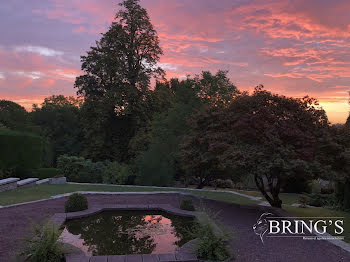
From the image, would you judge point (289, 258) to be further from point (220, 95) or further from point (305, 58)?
point (220, 95)

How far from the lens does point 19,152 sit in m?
20.7

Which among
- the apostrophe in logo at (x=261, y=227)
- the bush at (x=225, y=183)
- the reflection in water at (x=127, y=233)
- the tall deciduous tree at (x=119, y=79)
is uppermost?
the tall deciduous tree at (x=119, y=79)

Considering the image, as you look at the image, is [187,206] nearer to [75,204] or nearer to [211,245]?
[75,204]

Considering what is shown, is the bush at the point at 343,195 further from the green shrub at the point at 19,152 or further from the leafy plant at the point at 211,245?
the green shrub at the point at 19,152

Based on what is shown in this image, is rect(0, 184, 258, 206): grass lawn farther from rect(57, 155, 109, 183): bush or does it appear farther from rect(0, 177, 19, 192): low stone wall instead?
rect(57, 155, 109, 183): bush

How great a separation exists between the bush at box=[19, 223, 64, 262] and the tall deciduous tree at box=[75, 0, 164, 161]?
2673 cm

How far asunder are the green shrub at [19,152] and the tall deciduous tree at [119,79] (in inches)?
473

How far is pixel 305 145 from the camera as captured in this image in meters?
11.3

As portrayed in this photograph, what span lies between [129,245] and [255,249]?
3499mm

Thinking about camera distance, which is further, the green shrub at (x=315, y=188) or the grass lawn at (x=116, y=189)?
the green shrub at (x=315, y=188)

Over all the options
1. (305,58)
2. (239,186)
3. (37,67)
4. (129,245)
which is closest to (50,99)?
(37,67)

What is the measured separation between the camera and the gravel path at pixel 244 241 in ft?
25.1

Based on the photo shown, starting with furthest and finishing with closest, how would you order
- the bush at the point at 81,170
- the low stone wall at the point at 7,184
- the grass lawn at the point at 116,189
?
the bush at the point at 81,170, the low stone wall at the point at 7,184, the grass lawn at the point at 116,189

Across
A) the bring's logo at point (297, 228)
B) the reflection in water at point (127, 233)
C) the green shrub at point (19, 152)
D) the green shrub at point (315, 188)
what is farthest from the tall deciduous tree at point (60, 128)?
the bring's logo at point (297, 228)
